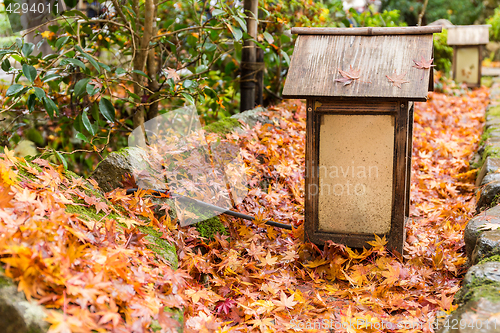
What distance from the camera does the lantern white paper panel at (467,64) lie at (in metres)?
8.42

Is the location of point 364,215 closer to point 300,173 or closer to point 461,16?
point 300,173

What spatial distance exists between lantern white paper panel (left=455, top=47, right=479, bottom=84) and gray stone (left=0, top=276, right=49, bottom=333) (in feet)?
30.8

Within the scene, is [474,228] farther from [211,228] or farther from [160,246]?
[160,246]

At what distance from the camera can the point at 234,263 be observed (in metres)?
2.31

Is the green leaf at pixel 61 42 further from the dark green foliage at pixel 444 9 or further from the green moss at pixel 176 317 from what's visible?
the dark green foliage at pixel 444 9

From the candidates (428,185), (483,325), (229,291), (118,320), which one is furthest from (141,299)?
(428,185)

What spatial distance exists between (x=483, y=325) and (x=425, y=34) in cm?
164

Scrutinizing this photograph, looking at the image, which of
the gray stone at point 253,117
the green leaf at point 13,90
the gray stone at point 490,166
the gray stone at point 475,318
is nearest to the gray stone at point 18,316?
the gray stone at point 475,318

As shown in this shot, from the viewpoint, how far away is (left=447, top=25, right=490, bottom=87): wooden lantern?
26.5 ft

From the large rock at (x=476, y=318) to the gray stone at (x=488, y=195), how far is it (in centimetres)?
133

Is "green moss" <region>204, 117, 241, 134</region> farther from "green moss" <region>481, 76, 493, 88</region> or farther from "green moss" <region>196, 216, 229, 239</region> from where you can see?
"green moss" <region>481, 76, 493, 88</region>

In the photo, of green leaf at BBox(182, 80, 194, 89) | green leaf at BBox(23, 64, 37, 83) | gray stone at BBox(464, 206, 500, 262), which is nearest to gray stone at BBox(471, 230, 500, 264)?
gray stone at BBox(464, 206, 500, 262)

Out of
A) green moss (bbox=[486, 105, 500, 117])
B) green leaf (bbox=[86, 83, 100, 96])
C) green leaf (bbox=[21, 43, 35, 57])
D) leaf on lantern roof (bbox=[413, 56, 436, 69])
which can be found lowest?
green moss (bbox=[486, 105, 500, 117])

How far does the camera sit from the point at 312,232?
2.48 meters
